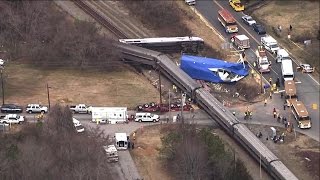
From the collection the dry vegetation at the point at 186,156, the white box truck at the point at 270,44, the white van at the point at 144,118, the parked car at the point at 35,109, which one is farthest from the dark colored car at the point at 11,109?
the white box truck at the point at 270,44

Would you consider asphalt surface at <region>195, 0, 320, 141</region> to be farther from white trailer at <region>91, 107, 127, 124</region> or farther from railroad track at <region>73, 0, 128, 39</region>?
white trailer at <region>91, 107, 127, 124</region>

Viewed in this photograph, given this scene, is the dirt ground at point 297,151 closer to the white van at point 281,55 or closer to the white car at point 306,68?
the white car at point 306,68

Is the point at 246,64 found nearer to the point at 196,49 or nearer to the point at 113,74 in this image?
the point at 196,49

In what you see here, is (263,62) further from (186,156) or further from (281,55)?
(186,156)

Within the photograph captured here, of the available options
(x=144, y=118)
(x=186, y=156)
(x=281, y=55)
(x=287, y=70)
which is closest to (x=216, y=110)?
(x=144, y=118)

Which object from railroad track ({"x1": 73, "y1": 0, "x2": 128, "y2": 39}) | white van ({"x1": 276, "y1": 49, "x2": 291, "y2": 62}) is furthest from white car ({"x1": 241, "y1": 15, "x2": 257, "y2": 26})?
railroad track ({"x1": 73, "y1": 0, "x2": 128, "y2": 39})

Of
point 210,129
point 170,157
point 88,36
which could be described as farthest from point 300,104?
point 88,36
